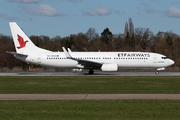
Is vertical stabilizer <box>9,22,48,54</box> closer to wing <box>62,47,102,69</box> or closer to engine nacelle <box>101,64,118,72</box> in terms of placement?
wing <box>62,47,102,69</box>

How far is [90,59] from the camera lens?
41094mm

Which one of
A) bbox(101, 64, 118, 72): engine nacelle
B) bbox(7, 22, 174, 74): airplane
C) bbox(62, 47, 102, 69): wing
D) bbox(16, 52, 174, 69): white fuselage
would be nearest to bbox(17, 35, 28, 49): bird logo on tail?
bbox(7, 22, 174, 74): airplane

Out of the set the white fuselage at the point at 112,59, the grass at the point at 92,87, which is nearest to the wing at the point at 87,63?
the white fuselage at the point at 112,59

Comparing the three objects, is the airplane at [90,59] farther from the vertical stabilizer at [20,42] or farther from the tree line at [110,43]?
the tree line at [110,43]

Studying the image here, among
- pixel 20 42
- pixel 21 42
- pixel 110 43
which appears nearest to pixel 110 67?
pixel 21 42

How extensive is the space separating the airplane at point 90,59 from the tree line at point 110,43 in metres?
28.5

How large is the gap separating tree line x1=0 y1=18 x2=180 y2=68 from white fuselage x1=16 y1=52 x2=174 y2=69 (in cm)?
2826

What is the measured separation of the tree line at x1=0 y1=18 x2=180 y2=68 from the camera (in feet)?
242
